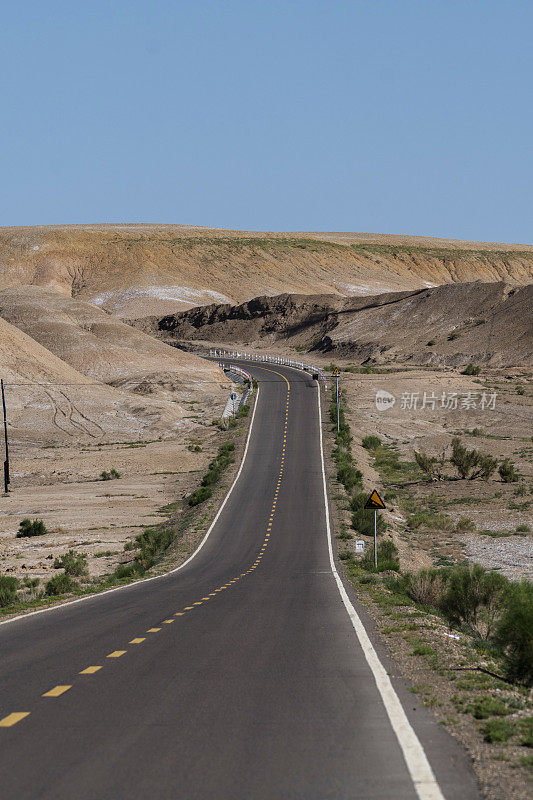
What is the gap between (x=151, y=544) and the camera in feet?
116

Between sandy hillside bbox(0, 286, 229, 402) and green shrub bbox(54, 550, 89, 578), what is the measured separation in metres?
58.0

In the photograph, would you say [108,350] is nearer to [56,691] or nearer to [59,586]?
[59,586]

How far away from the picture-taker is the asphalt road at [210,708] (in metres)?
6.65

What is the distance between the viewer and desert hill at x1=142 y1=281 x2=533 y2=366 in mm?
105875

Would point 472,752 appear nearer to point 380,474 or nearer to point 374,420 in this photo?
point 380,474

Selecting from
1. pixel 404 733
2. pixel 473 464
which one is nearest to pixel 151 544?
pixel 473 464

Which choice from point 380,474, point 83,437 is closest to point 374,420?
point 380,474

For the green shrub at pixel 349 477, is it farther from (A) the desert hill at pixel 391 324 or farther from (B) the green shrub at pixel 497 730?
(A) the desert hill at pixel 391 324

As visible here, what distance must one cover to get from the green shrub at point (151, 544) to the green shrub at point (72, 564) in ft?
7.06

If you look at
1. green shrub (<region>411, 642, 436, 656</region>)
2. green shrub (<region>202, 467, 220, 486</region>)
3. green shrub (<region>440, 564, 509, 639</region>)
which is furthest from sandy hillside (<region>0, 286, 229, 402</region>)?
green shrub (<region>411, 642, 436, 656</region>)

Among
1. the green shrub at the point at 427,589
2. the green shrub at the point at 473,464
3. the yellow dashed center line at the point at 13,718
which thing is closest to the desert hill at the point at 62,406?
the green shrub at the point at 473,464

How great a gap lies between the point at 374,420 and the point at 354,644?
63347 millimetres

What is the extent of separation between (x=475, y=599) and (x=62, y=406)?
67.0 meters

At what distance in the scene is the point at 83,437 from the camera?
244 ft
